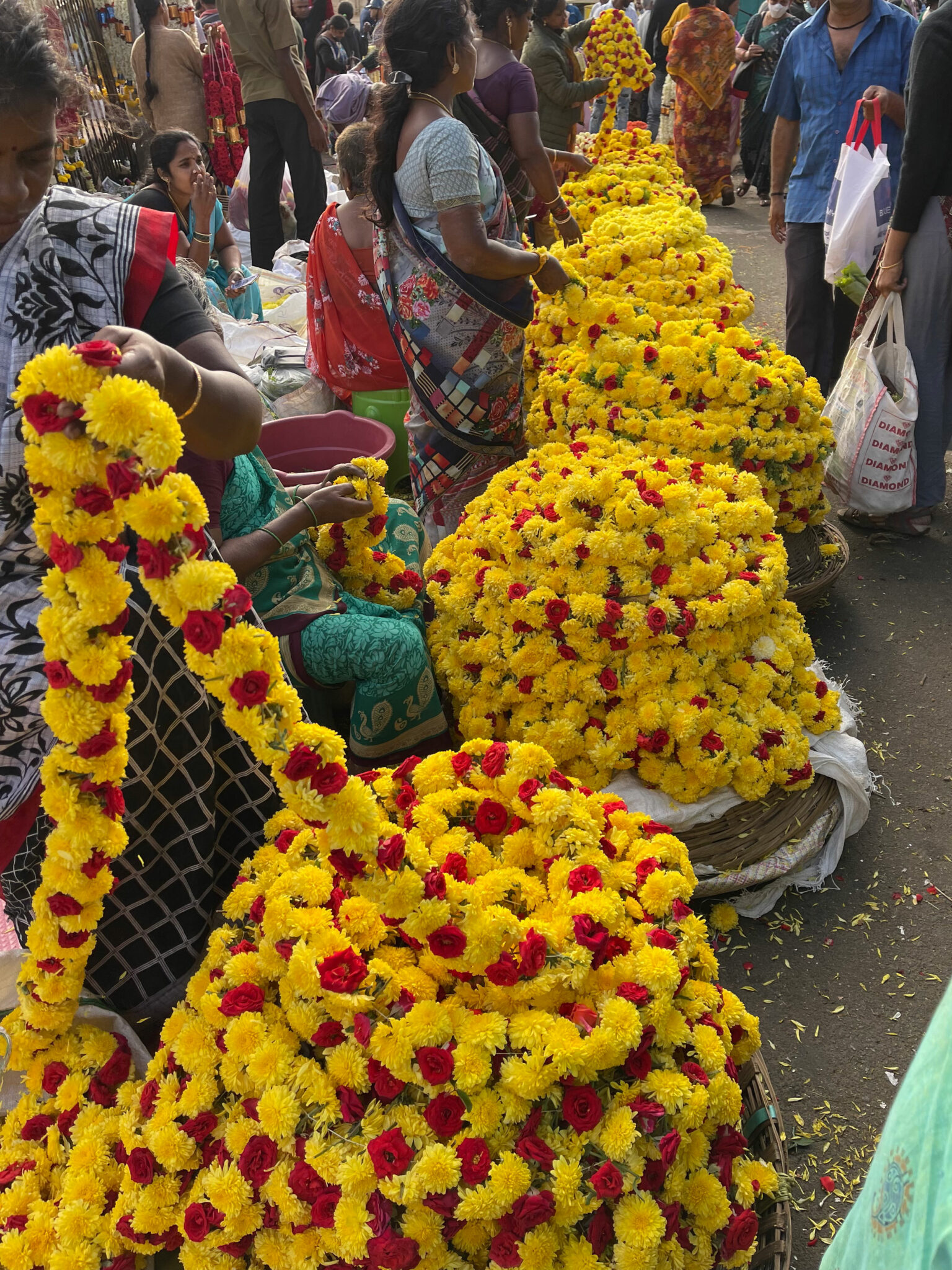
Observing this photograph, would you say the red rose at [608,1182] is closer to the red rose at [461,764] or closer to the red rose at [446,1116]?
the red rose at [446,1116]

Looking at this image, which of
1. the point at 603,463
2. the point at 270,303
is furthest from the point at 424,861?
the point at 270,303

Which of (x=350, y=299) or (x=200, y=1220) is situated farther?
(x=350, y=299)

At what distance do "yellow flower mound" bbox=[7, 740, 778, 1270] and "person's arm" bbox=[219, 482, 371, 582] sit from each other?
0.79 m

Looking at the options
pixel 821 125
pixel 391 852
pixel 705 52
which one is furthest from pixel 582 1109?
pixel 705 52

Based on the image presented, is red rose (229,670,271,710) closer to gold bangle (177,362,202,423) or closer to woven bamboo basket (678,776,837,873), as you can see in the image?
gold bangle (177,362,202,423)

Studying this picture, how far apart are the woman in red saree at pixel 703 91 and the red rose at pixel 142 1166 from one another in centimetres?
999

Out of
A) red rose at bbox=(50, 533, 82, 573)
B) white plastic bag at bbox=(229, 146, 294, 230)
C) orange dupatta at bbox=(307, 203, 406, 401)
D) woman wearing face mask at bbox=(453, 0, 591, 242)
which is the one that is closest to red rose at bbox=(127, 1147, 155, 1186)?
red rose at bbox=(50, 533, 82, 573)

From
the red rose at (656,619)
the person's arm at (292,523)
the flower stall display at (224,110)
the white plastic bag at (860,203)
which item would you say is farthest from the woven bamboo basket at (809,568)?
the flower stall display at (224,110)

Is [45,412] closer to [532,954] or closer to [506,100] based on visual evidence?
[532,954]

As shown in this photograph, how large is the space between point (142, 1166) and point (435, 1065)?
48 centimetres

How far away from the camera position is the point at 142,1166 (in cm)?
137

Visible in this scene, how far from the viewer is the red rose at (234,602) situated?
1.12m

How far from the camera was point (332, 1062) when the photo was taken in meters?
1.32

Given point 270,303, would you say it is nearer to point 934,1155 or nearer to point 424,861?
point 424,861
